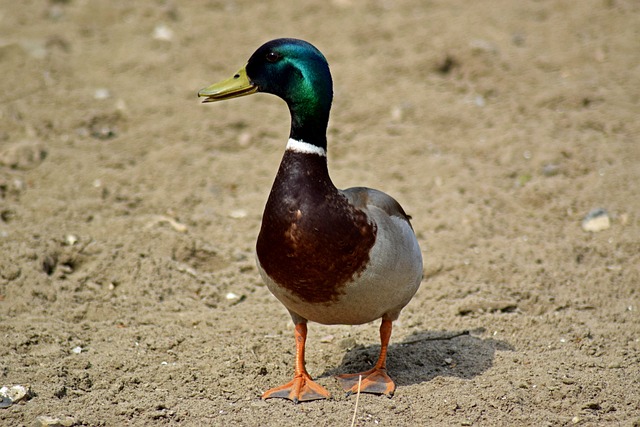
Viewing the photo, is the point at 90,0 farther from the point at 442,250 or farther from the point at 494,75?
the point at 442,250

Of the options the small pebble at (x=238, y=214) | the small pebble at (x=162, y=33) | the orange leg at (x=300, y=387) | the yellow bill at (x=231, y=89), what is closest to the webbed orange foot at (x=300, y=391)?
the orange leg at (x=300, y=387)

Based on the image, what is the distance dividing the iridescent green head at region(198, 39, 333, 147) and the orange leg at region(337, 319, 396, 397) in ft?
3.47

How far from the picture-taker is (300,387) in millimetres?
4047

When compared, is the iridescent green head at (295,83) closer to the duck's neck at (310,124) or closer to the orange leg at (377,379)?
the duck's neck at (310,124)

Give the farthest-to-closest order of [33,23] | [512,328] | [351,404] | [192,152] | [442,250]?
[33,23], [192,152], [442,250], [512,328], [351,404]

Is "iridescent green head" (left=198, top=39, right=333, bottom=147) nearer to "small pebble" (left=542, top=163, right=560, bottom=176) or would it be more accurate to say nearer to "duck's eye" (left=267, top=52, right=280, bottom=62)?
"duck's eye" (left=267, top=52, right=280, bottom=62)

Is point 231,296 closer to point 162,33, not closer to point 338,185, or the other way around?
point 338,185

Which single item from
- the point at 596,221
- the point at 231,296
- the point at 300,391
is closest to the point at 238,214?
the point at 231,296

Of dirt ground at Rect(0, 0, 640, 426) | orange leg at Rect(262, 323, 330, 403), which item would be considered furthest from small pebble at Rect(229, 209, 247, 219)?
orange leg at Rect(262, 323, 330, 403)

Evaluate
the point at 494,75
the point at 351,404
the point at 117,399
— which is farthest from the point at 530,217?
the point at 117,399

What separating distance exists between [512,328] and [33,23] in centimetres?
603

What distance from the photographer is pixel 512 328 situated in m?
4.73

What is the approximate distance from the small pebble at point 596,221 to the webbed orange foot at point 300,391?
2597 mm

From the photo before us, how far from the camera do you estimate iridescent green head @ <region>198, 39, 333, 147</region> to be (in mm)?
3822
